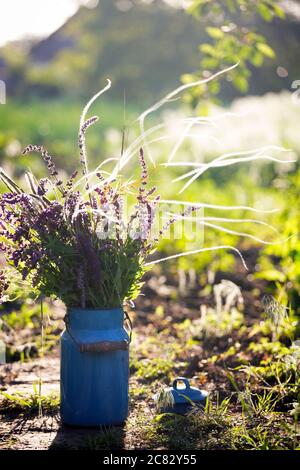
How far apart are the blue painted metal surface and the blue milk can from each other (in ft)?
0.72

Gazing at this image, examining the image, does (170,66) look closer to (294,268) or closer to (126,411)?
(294,268)

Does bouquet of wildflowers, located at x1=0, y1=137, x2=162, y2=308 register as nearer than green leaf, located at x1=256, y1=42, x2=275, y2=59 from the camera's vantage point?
Yes

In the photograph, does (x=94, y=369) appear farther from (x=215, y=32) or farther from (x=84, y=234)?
(x=215, y=32)

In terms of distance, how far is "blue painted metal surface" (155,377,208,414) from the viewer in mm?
3295

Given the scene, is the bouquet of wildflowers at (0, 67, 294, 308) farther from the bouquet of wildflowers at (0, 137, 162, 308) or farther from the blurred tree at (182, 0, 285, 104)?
the blurred tree at (182, 0, 285, 104)

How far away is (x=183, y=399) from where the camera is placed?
3.33 meters

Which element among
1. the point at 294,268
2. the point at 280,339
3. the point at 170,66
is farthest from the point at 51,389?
the point at 170,66

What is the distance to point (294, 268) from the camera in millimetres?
5164

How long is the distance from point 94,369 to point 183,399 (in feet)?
1.40

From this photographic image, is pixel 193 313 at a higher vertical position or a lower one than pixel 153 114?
lower

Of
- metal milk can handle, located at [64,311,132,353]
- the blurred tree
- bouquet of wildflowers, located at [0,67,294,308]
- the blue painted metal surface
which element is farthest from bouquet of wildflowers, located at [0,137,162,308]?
the blurred tree

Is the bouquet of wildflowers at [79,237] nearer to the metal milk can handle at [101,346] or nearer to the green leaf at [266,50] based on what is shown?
the metal milk can handle at [101,346]

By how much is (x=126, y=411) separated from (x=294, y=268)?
224 centimetres

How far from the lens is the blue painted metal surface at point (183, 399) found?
3.30 metres
